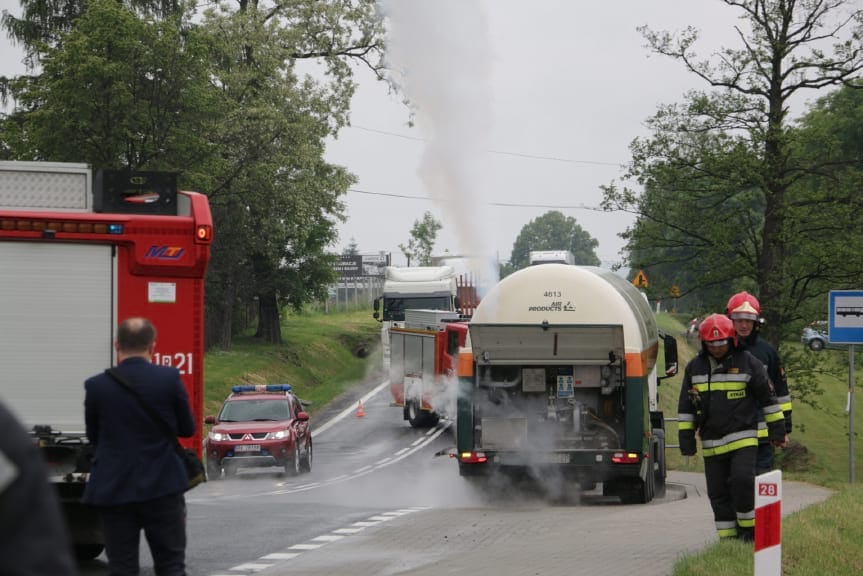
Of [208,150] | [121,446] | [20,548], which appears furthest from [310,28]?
[20,548]

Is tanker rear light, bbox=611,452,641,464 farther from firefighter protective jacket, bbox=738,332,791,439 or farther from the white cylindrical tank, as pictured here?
firefighter protective jacket, bbox=738,332,791,439

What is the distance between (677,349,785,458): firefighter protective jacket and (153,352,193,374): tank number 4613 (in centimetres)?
385

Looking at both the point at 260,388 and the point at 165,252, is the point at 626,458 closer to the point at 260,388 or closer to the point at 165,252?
the point at 165,252

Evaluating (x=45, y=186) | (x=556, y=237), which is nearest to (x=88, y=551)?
(x=45, y=186)

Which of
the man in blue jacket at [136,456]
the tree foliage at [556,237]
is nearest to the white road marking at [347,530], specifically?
the man in blue jacket at [136,456]

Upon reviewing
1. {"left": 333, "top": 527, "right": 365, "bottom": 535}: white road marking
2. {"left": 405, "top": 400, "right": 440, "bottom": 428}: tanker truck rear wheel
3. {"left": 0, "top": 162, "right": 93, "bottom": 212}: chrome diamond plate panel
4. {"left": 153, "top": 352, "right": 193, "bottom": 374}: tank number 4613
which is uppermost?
{"left": 0, "top": 162, "right": 93, "bottom": 212}: chrome diamond plate panel

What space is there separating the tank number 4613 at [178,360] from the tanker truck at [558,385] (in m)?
8.15

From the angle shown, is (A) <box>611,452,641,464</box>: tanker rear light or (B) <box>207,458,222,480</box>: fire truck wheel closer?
(A) <box>611,452,641,464</box>: tanker rear light

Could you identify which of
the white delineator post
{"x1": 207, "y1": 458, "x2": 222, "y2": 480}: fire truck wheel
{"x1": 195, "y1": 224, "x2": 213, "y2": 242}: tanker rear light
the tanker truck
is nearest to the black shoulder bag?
{"x1": 195, "y1": 224, "x2": 213, "y2": 242}: tanker rear light

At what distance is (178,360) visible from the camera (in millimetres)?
10742

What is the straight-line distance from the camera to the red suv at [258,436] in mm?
26734

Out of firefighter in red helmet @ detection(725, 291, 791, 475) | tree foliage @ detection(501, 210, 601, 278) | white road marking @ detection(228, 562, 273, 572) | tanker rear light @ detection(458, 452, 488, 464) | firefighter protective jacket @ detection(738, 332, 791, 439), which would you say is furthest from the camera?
tree foliage @ detection(501, 210, 601, 278)

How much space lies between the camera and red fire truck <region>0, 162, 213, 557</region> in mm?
10484

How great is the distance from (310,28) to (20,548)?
47.7 meters
